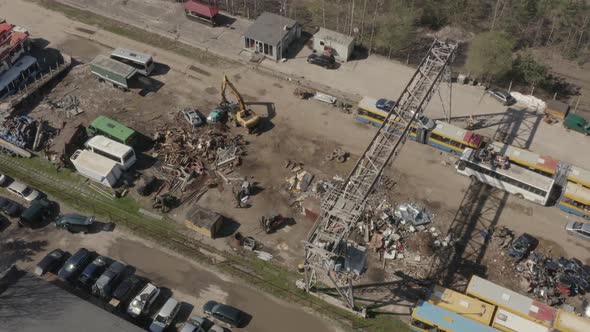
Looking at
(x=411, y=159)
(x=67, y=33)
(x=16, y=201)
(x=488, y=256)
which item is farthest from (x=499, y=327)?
(x=67, y=33)

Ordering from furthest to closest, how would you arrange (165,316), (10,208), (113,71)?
(113,71) < (10,208) < (165,316)

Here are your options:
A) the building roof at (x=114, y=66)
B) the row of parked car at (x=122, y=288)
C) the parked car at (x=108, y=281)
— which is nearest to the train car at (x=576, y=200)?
the row of parked car at (x=122, y=288)

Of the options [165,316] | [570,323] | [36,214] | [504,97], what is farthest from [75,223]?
[504,97]

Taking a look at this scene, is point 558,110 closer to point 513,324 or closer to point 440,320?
point 513,324

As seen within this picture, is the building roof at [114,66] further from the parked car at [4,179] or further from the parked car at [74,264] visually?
the parked car at [74,264]

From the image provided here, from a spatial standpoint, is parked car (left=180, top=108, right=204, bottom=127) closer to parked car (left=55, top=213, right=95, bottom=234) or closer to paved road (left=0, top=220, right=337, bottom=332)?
paved road (left=0, top=220, right=337, bottom=332)
